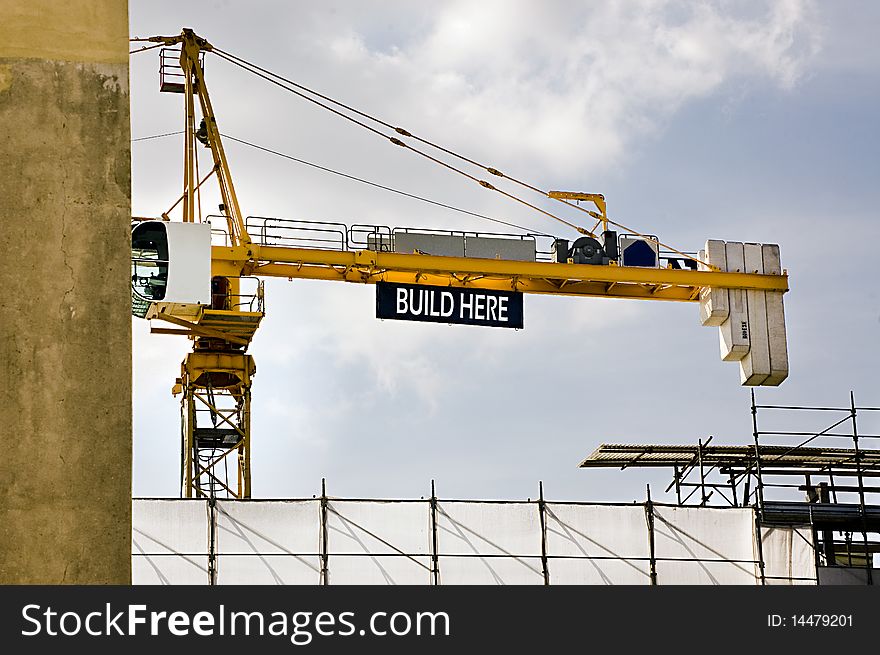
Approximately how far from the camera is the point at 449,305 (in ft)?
130

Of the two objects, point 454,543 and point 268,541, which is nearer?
point 268,541

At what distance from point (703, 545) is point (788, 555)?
2.00m

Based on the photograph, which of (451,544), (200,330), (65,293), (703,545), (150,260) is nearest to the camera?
(65,293)

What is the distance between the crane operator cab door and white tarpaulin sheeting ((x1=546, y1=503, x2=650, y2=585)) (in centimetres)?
1180

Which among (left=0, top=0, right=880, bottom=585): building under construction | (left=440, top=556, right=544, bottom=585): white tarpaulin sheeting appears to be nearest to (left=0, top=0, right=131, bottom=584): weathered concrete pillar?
(left=0, top=0, right=880, bottom=585): building under construction

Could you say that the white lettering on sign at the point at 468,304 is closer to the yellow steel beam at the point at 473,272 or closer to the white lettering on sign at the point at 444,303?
the white lettering on sign at the point at 444,303

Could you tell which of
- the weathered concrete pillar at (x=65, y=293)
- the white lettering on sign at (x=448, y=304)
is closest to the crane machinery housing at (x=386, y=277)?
the white lettering on sign at (x=448, y=304)

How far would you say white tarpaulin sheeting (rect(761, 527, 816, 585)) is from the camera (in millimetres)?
32750

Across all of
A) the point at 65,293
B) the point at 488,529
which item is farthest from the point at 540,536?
the point at 65,293

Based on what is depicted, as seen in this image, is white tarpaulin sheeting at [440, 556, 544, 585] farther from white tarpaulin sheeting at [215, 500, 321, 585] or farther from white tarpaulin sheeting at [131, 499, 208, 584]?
white tarpaulin sheeting at [131, 499, 208, 584]

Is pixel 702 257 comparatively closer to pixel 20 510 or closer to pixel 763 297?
pixel 763 297

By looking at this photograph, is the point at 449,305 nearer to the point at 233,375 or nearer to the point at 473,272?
the point at 473,272

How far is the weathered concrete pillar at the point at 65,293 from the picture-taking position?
6.04 m

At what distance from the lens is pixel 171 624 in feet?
19.9
